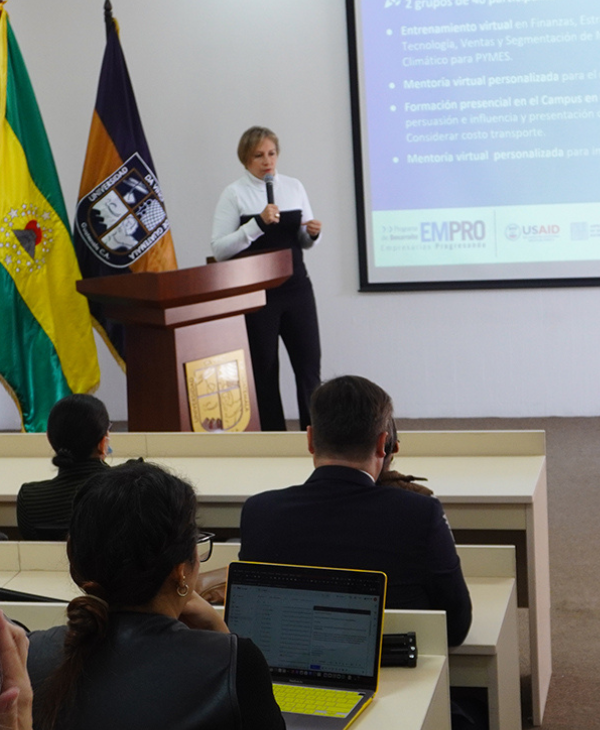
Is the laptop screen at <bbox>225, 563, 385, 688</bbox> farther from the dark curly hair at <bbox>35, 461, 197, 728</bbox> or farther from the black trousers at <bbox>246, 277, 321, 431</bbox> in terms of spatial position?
the black trousers at <bbox>246, 277, 321, 431</bbox>

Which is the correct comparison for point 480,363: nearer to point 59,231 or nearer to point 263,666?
point 59,231

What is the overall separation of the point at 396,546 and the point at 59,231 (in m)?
4.30

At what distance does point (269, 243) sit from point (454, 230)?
1.71 meters

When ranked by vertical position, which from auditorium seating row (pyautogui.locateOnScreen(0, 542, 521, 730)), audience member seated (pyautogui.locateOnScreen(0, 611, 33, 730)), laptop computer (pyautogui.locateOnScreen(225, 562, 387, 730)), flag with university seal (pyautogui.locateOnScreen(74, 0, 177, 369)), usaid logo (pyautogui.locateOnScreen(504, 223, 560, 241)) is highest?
flag with university seal (pyautogui.locateOnScreen(74, 0, 177, 369))

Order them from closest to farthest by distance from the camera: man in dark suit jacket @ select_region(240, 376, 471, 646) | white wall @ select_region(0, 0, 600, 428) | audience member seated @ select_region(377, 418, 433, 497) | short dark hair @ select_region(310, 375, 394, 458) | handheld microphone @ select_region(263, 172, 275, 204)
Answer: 1. man in dark suit jacket @ select_region(240, 376, 471, 646)
2. short dark hair @ select_region(310, 375, 394, 458)
3. audience member seated @ select_region(377, 418, 433, 497)
4. handheld microphone @ select_region(263, 172, 275, 204)
5. white wall @ select_region(0, 0, 600, 428)

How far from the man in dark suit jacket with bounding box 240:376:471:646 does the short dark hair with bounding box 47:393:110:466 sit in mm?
814

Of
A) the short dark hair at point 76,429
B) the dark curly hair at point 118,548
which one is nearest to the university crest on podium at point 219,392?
the short dark hair at point 76,429

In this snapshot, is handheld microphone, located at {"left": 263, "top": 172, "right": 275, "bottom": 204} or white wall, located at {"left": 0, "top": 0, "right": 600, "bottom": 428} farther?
white wall, located at {"left": 0, "top": 0, "right": 600, "bottom": 428}

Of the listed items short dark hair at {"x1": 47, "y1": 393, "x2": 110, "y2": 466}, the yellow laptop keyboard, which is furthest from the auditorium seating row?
short dark hair at {"x1": 47, "y1": 393, "x2": 110, "y2": 466}

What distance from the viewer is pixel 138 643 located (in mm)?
1266

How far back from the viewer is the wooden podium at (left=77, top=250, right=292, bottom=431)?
13.7 ft

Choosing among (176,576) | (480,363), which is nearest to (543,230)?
(480,363)

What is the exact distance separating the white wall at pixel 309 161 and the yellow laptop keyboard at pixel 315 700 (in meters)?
5.04

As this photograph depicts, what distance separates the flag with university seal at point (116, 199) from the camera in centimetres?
579
